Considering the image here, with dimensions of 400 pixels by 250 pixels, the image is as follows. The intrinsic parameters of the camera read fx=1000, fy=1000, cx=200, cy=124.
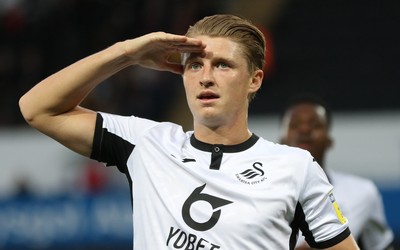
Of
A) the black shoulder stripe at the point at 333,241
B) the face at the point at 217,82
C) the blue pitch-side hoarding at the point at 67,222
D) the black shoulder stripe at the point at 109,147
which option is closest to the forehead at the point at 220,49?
the face at the point at 217,82

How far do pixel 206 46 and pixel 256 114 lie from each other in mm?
8882

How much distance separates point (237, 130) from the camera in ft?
12.8

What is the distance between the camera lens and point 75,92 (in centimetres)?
383

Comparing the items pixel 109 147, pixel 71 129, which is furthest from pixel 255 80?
pixel 71 129

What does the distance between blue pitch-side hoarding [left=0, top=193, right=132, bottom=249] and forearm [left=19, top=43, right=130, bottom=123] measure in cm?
Result: 687

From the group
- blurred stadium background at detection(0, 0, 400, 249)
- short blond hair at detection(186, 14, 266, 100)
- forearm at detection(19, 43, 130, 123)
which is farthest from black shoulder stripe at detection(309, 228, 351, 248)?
blurred stadium background at detection(0, 0, 400, 249)

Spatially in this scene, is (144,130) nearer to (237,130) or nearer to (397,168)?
(237,130)

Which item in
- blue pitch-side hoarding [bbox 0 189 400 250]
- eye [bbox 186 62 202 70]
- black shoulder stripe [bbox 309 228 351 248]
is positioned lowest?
blue pitch-side hoarding [bbox 0 189 400 250]

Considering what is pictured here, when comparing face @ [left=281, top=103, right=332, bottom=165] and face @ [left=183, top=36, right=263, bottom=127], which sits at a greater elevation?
face @ [left=183, top=36, right=263, bottom=127]

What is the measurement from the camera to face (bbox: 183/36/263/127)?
3725 millimetres

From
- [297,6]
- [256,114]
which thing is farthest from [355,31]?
[256,114]

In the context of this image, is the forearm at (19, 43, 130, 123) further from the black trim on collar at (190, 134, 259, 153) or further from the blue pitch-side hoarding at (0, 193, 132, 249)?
the blue pitch-side hoarding at (0, 193, 132, 249)

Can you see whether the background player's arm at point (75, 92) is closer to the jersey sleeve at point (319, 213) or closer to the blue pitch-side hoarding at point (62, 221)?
the jersey sleeve at point (319, 213)

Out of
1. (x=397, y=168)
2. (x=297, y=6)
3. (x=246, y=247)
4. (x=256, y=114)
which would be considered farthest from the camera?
(x=297, y=6)
